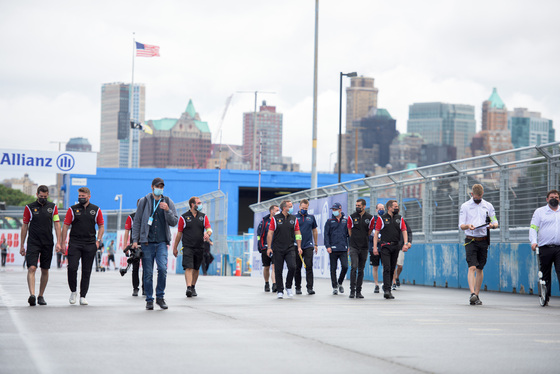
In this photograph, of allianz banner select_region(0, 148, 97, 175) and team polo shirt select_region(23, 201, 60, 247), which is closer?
team polo shirt select_region(23, 201, 60, 247)

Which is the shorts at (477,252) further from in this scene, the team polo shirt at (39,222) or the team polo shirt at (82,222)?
the team polo shirt at (39,222)

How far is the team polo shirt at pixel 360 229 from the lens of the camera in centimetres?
1728

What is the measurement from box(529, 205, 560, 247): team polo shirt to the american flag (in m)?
52.7

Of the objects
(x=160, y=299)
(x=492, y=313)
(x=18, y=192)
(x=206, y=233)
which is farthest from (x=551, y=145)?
(x=18, y=192)

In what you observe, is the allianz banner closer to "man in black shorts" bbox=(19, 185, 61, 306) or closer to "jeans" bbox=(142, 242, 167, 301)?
"man in black shorts" bbox=(19, 185, 61, 306)

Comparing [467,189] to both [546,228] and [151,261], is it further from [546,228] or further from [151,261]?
[151,261]

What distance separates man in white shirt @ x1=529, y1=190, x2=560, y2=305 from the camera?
1427 centimetres

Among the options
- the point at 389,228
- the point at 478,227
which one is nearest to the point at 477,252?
the point at 478,227

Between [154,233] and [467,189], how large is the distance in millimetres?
10025

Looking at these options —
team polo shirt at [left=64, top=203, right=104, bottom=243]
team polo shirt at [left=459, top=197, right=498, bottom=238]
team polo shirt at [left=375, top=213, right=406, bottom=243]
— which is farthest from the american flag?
team polo shirt at [left=459, top=197, right=498, bottom=238]

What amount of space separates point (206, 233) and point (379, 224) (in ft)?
10.8

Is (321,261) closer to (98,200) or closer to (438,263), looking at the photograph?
(438,263)

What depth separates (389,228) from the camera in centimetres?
1667

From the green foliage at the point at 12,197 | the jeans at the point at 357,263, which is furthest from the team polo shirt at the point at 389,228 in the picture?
the green foliage at the point at 12,197
